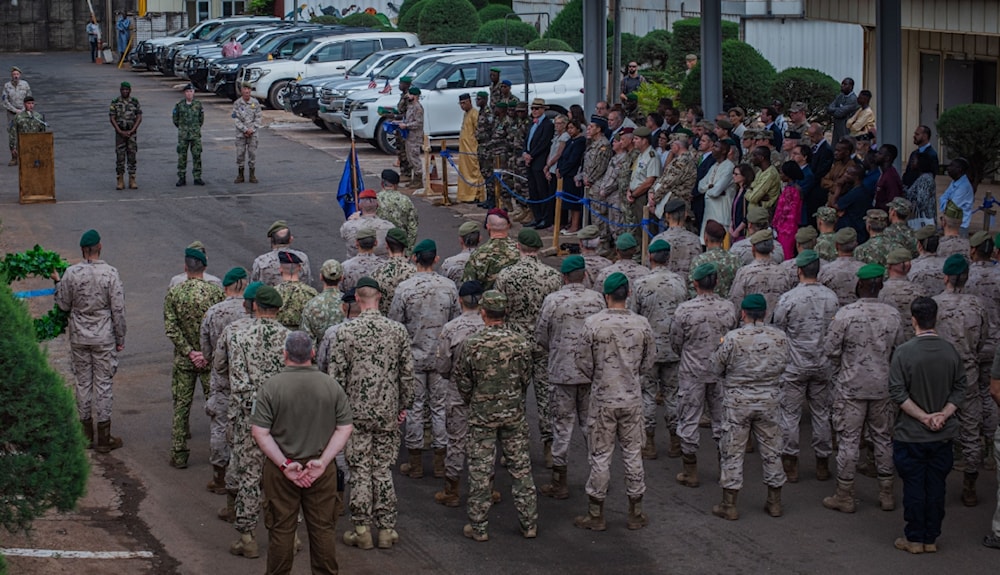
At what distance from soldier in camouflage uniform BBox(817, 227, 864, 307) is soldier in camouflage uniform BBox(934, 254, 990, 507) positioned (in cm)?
99

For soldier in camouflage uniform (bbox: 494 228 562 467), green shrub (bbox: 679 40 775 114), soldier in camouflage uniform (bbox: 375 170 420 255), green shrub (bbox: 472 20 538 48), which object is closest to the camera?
soldier in camouflage uniform (bbox: 494 228 562 467)

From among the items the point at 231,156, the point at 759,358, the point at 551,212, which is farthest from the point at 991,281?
the point at 231,156

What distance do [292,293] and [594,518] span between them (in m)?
3.11

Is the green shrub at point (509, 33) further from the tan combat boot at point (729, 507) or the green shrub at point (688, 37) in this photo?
the tan combat boot at point (729, 507)

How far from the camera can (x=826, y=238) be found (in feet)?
42.0

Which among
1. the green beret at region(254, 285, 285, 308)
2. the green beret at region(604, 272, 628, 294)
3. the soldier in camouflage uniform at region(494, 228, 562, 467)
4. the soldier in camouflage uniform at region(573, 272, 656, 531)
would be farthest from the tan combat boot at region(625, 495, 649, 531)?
the green beret at region(254, 285, 285, 308)

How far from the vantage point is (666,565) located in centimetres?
952

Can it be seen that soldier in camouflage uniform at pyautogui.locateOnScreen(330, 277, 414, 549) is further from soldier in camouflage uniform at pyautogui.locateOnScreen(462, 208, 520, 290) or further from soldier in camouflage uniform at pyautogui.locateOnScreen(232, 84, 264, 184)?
soldier in camouflage uniform at pyautogui.locateOnScreen(232, 84, 264, 184)

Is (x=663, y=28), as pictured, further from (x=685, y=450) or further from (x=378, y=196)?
(x=685, y=450)

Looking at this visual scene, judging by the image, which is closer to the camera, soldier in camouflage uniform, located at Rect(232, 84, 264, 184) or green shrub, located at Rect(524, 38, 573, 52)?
soldier in camouflage uniform, located at Rect(232, 84, 264, 184)

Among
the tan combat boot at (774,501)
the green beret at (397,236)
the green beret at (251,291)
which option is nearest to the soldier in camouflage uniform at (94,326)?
the green beret at (251,291)

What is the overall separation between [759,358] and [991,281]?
2660 millimetres

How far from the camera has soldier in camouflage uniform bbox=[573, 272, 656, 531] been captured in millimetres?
10141

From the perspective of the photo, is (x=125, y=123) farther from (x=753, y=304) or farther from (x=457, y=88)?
(x=753, y=304)
